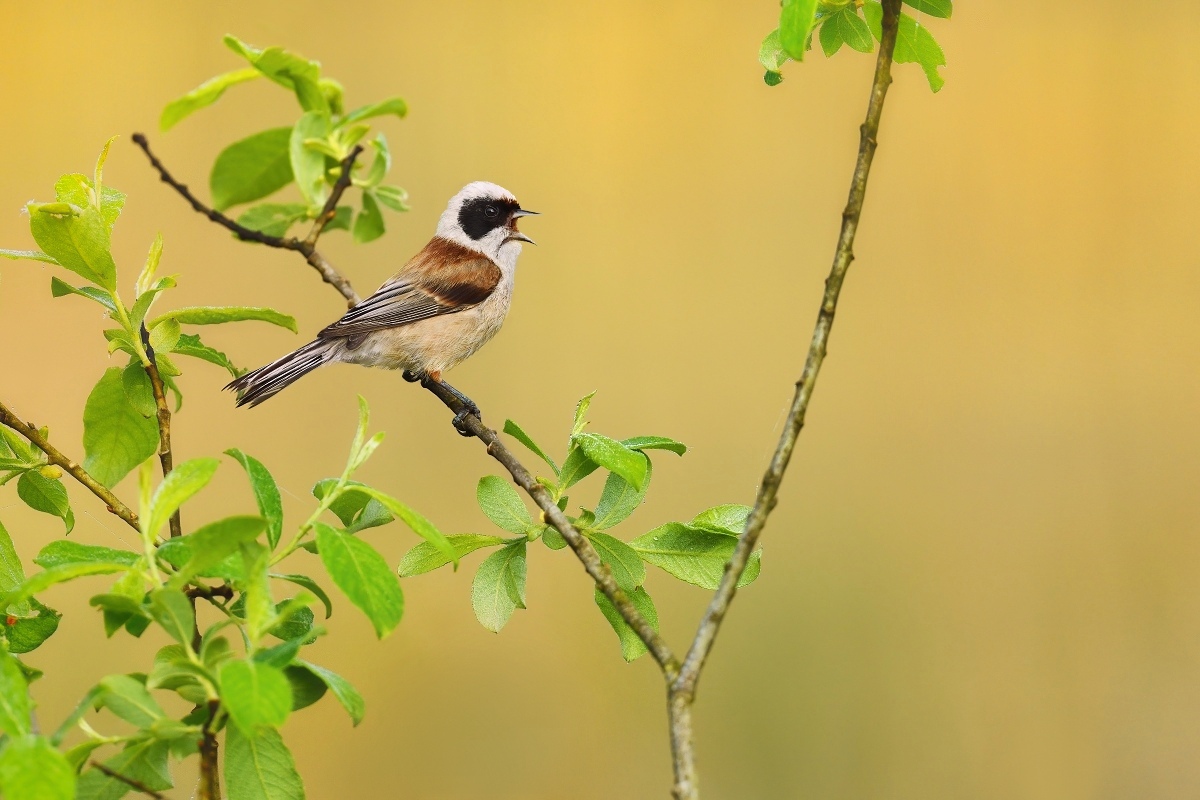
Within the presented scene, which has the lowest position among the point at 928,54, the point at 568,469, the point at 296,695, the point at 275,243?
the point at 296,695

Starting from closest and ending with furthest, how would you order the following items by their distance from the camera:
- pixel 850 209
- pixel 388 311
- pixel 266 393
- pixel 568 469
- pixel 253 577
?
pixel 253 577
pixel 850 209
pixel 568 469
pixel 266 393
pixel 388 311

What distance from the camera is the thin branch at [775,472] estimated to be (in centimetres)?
53

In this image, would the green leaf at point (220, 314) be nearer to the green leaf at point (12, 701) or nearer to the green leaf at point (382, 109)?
the green leaf at point (382, 109)

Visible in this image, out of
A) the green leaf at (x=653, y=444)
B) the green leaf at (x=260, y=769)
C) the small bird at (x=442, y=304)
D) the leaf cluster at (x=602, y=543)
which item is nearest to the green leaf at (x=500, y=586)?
the leaf cluster at (x=602, y=543)

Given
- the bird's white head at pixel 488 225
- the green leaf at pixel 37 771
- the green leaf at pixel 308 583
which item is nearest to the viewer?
the green leaf at pixel 37 771

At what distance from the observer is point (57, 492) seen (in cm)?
→ 77

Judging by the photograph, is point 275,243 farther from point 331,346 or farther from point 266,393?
point 331,346

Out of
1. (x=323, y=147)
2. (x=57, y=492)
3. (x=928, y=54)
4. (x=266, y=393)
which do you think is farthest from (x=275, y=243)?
(x=266, y=393)

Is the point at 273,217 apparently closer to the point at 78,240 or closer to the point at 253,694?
the point at 78,240

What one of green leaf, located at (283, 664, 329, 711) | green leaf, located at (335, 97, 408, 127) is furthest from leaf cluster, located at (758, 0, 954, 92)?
green leaf, located at (283, 664, 329, 711)

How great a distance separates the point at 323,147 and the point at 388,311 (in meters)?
1.12

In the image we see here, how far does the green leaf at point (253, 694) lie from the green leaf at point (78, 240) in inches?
14.8

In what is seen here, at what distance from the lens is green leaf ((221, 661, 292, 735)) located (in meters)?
0.42

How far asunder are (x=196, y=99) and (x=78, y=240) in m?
0.21
